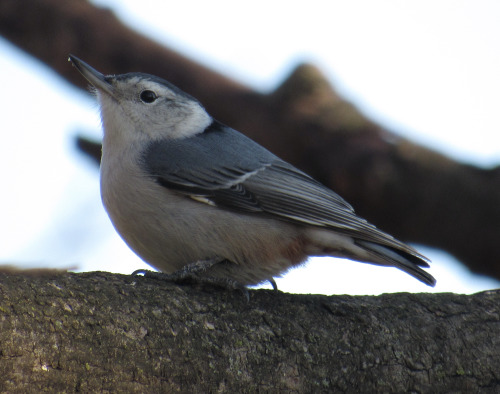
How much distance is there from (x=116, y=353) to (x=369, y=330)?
1.02 m

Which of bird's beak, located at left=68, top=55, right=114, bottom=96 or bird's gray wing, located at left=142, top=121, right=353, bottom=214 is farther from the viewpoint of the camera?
bird's beak, located at left=68, top=55, right=114, bottom=96

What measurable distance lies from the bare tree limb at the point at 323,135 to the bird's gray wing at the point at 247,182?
46.5 inches

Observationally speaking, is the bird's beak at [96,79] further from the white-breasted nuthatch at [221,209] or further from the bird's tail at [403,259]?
the bird's tail at [403,259]

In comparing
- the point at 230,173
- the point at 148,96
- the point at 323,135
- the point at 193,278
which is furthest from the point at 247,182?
the point at 323,135

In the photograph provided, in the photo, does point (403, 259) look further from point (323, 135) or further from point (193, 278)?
point (323, 135)

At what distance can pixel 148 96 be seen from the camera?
3.75m

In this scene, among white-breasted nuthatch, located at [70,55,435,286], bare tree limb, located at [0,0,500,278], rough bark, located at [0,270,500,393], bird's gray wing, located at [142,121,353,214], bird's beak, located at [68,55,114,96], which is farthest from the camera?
bare tree limb, located at [0,0,500,278]

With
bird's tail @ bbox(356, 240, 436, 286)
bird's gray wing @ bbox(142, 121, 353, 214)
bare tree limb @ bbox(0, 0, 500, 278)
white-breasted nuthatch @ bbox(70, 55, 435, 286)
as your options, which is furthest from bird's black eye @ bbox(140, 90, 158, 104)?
bird's tail @ bbox(356, 240, 436, 286)

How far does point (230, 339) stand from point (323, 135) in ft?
8.63

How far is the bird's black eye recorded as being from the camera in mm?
3732

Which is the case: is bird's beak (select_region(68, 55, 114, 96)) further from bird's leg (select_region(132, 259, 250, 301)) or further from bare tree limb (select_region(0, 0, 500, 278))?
bird's leg (select_region(132, 259, 250, 301))

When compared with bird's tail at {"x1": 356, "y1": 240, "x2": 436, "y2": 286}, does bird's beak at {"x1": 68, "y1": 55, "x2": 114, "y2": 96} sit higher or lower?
higher

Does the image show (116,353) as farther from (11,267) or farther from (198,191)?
(198,191)

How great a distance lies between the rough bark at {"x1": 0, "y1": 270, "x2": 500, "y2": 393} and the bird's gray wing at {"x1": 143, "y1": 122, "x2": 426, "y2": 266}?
48 centimetres
